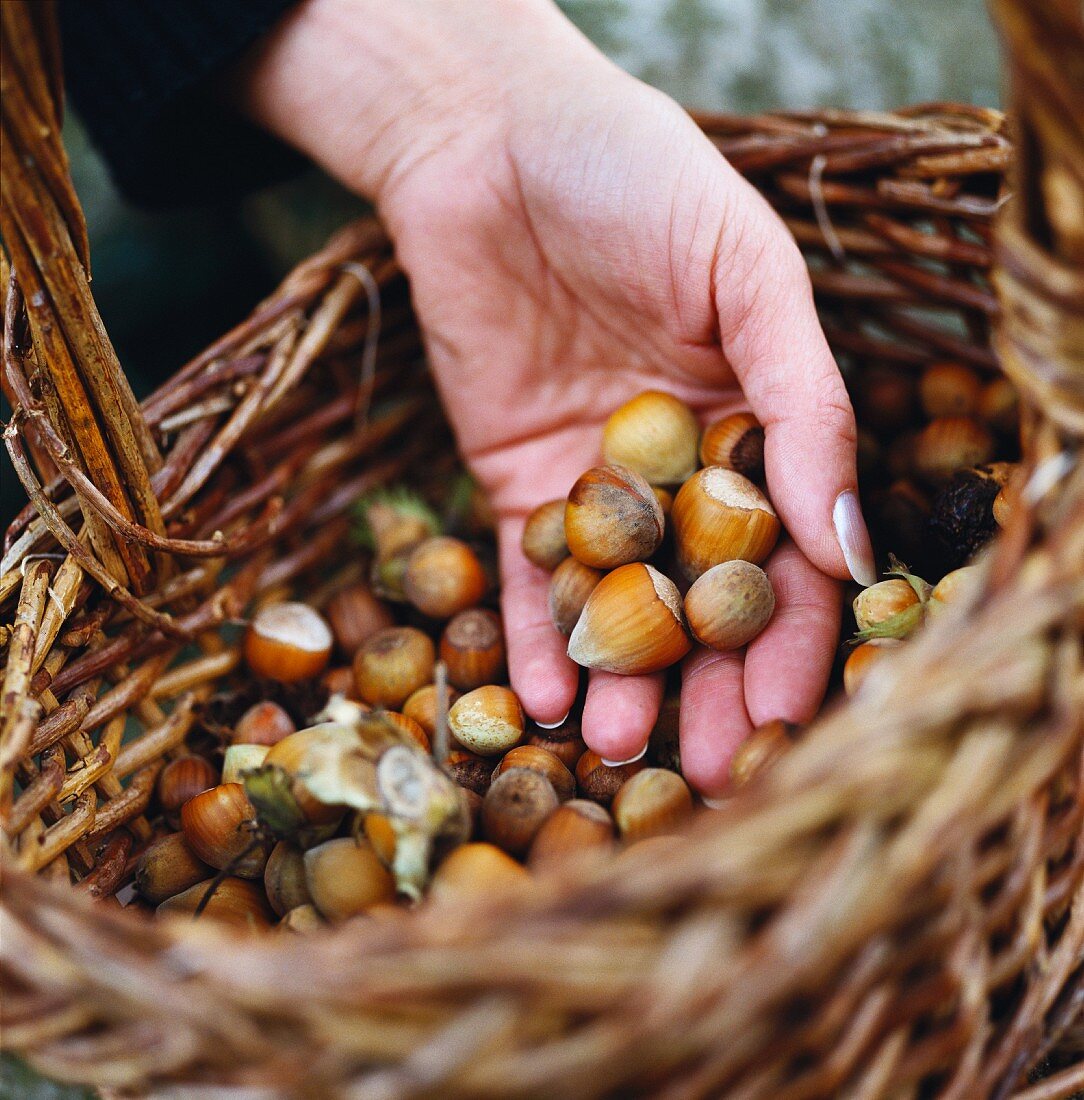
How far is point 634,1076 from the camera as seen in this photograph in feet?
2.61

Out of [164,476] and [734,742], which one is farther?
[164,476]

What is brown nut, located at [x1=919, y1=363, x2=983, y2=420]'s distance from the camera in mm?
2025

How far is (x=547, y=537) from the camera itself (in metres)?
1.88

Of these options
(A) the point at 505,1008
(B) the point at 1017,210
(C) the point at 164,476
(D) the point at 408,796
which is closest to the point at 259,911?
(D) the point at 408,796

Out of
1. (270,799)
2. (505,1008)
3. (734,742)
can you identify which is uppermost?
(505,1008)

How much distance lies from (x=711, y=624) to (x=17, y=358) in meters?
1.16

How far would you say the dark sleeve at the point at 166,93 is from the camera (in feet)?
7.23

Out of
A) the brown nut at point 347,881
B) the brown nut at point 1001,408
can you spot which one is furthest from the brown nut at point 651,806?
the brown nut at point 1001,408

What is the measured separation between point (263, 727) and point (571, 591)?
25.4 inches

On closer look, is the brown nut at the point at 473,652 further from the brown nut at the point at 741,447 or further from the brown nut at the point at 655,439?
the brown nut at the point at 741,447

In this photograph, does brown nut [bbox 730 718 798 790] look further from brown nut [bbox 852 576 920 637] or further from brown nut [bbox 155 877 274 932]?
brown nut [bbox 155 877 274 932]

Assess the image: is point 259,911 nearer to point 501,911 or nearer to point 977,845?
point 501,911

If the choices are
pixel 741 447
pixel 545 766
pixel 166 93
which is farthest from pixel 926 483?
pixel 166 93

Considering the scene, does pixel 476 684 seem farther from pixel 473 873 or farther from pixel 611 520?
pixel 473 873
